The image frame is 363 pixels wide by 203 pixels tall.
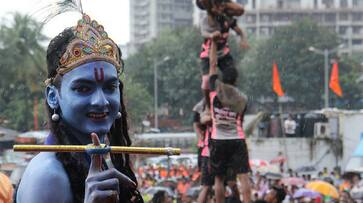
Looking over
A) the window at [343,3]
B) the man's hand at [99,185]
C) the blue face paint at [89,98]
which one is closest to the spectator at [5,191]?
the blue face paint at [89,98]

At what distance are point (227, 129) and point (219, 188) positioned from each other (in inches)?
23.1

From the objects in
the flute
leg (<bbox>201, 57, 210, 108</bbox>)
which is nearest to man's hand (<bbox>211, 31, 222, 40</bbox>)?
leg (<bbox>201, 57, 210, 108</bbox>)

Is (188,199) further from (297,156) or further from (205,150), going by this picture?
(297,156)

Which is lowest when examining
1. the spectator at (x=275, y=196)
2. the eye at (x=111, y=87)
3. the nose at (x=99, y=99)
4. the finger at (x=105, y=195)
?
the spectator at (x=275, y=196)

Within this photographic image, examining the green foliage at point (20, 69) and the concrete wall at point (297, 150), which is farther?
the concrete wall at point (297, 150)

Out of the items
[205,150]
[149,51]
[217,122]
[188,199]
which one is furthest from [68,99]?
[149,51]

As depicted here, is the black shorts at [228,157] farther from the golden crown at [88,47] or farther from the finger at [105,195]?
the finger at [105,195]

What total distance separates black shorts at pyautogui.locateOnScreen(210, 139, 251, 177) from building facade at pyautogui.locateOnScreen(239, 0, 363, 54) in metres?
92.0

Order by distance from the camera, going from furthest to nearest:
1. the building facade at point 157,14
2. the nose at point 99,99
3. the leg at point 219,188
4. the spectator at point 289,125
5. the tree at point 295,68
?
the building facade at point 157,14, the tree at point 295,68, the spectator at point 289,125, the leg at point 219,188, the nose at point 99,99

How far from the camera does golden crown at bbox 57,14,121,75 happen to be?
3.12 meters

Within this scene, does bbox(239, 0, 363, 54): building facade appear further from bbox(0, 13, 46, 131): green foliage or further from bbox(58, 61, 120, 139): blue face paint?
bbox(58, 61, 120, 139): blue face paint

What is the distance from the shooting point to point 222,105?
25.3 feet

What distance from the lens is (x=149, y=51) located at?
64.5 meters

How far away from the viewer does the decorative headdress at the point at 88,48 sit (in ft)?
10.3
